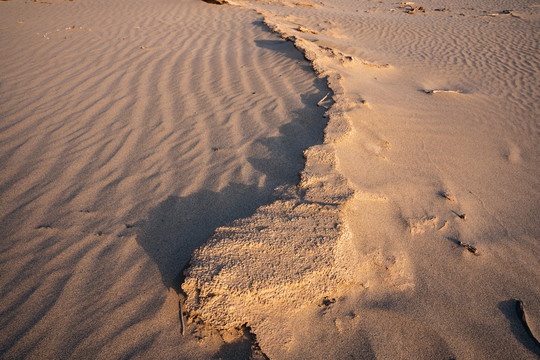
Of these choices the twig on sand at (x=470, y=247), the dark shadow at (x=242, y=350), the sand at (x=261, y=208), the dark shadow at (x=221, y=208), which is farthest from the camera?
the twig on sand at (x=470, y=247)

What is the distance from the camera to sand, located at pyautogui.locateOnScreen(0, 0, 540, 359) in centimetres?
149

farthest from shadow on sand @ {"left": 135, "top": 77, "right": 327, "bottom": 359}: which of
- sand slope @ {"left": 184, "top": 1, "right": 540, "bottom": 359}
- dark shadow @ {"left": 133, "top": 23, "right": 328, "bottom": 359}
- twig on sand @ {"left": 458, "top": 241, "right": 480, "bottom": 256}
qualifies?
twig on sand @ {"left": 458, "top": 241, "right": 480, "bottom": 256}

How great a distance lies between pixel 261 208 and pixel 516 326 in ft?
5.47

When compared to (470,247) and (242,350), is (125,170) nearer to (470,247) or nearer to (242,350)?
(242,350)

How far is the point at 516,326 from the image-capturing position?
1.60 m

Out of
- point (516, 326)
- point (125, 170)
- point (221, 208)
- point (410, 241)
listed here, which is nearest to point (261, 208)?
point (221, 208)

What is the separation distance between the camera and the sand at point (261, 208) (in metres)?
1.49

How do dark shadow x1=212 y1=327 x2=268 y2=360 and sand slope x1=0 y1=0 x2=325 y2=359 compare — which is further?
sand slope x1=0 y1=0 x2=325 y2=359

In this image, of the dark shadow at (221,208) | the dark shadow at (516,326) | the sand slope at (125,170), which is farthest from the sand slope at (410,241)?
the sand slope at (125,170)

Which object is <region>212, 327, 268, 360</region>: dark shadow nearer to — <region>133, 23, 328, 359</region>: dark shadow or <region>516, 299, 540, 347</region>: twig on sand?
<region>133, 23, 328, 359</region>: dark shadow

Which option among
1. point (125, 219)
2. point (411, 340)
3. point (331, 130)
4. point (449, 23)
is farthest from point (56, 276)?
point (449, 23)

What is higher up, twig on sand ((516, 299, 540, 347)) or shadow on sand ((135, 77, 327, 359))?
shadow on sand ((135, 77, 327, 359))

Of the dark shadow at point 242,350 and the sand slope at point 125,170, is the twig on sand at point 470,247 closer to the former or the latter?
the sand slope at point 125,170

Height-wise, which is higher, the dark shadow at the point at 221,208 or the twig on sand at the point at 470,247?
the dark shadow at the point at 221,208
